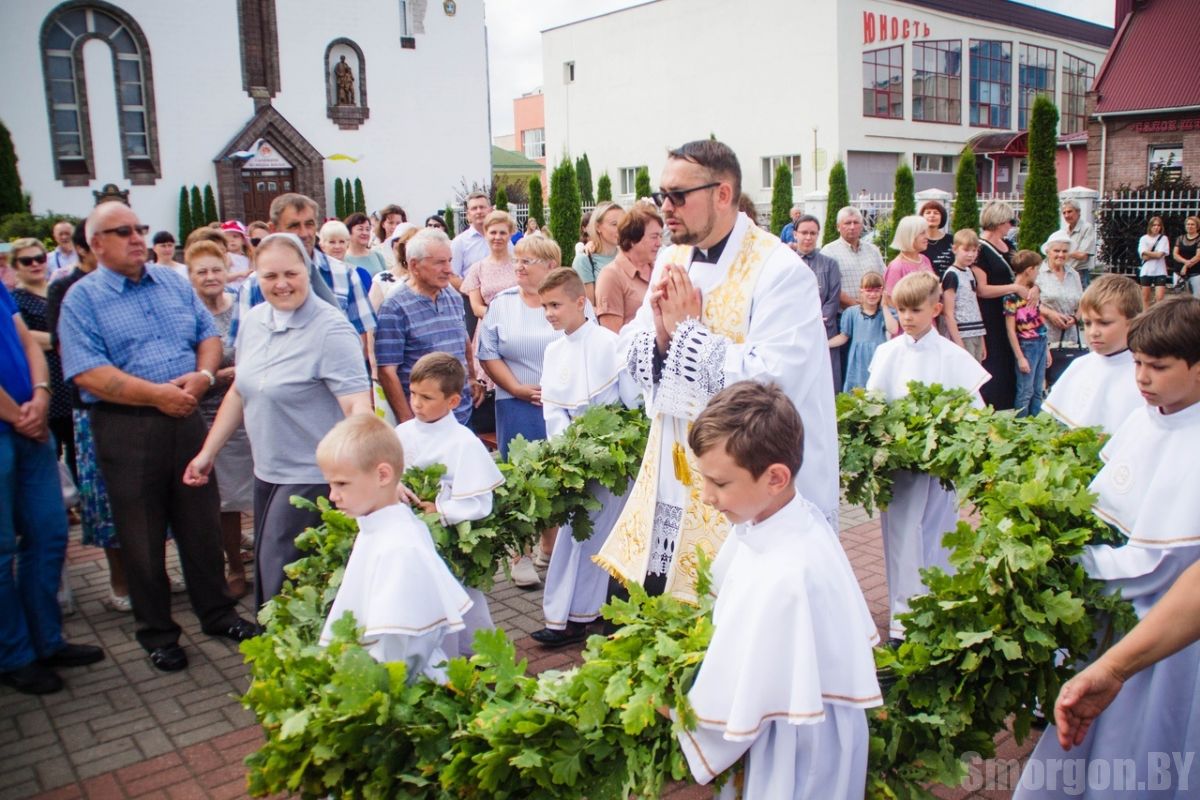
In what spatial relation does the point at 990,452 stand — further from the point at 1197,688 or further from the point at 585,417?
the point at 585,417

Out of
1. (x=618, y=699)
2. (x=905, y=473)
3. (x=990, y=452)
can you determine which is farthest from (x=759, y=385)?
(x=905, y=473)

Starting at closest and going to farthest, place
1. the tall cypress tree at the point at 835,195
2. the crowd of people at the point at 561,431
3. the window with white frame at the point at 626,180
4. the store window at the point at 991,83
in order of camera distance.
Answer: the crowd of people at the point at 561,431
the tall cypress tree at the point at 835,195
the store window at the point at 991,83
the window with white frame at the point at 626,180

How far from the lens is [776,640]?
2.44 m

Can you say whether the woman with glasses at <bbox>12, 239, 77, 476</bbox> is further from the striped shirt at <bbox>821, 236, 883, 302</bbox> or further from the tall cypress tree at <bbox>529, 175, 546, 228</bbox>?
the tall cypress tree at <bbox>529, 175, 546, 228</bbox>

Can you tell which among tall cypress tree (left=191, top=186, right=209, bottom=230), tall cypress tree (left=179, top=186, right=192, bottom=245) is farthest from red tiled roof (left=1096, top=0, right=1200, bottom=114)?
tall cypress tree (left=179, top=186, right=192, bottom=245)

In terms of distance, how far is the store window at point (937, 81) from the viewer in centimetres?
4134

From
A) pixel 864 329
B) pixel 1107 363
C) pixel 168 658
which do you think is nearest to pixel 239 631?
pixel 168 658

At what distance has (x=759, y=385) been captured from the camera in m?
2.75

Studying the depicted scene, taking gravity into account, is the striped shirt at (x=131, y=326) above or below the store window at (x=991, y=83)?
below

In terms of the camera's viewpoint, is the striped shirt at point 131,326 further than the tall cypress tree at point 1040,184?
No

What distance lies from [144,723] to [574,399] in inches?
106

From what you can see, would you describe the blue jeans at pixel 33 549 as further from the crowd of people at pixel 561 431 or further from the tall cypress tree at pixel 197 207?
the tall cypress tree at pixel 197 207

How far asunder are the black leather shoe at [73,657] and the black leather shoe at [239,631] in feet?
2.01

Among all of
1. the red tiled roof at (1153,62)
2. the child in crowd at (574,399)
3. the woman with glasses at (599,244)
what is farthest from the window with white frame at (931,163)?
the child in crowd at (574,399)
